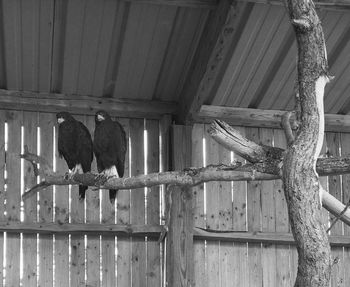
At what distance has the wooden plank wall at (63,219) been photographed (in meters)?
7.91

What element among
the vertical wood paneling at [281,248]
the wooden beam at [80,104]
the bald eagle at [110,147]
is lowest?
the vertical wood paneling at [281,248]

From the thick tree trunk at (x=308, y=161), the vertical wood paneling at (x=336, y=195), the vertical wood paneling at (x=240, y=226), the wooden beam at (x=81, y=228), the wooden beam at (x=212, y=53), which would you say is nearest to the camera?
the thick tree trunk at (x=308, y=161)

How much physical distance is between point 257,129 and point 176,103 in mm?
903

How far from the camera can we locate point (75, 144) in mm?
7609

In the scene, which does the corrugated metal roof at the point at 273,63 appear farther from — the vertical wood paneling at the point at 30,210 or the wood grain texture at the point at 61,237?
the vertical wood paneling at the point at 30,210

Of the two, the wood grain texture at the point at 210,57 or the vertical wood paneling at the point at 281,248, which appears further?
the vertical wood paneling at the point at 281,248

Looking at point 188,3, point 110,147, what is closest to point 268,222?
point 110,147

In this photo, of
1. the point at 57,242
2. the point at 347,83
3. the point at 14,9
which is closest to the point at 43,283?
the point at 57,242

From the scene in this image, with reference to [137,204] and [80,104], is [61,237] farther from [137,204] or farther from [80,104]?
[80,104]

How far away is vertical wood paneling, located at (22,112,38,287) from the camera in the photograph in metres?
7.87

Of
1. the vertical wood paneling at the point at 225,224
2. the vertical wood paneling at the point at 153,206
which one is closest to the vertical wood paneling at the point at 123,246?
the vertical wood paneling at the point at 153,206

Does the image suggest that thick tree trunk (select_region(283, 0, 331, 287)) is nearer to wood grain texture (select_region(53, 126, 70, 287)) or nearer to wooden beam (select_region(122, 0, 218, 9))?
wooden beam (select_region(122, 0, 218, 9))

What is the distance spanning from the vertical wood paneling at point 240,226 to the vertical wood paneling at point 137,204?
0.89 m

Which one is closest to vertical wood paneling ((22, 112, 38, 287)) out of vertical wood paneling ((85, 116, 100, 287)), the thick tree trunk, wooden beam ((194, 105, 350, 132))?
vertical wood paneling ((85, 116, 100, 287))
